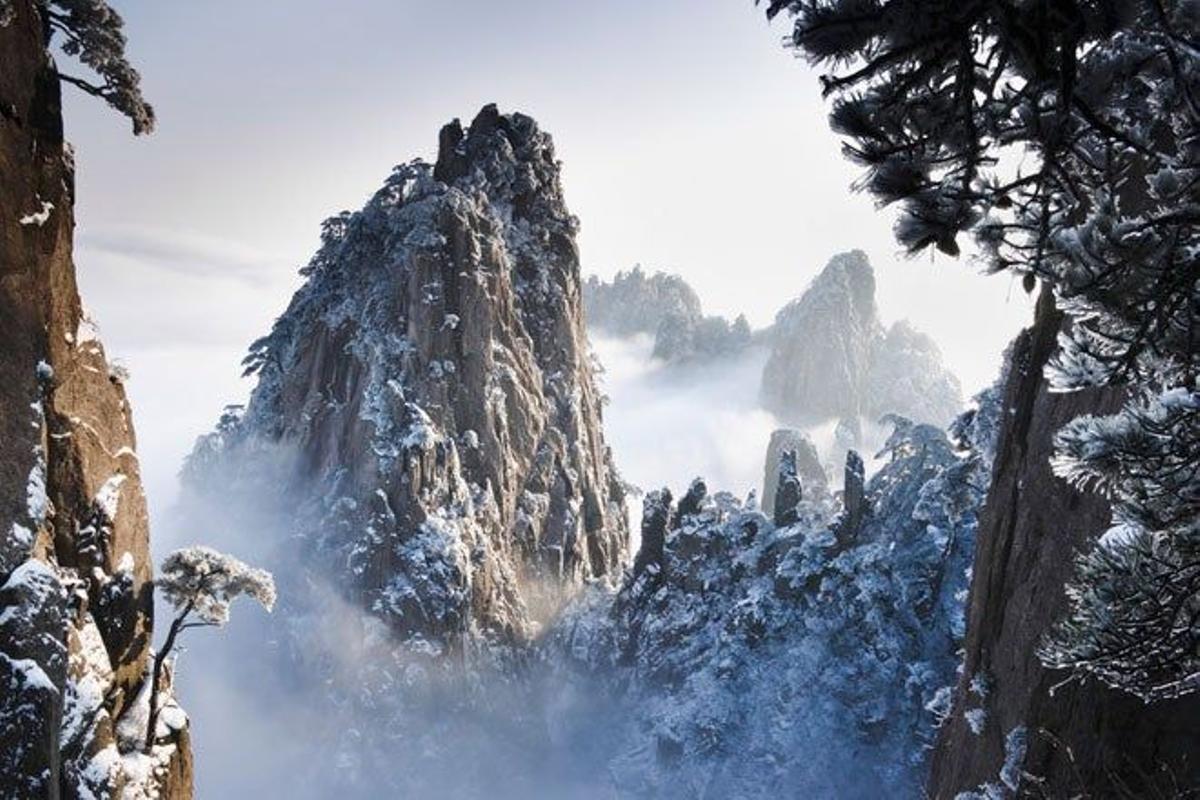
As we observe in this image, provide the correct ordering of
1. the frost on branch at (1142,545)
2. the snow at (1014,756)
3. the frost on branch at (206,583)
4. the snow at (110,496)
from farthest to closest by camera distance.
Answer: the frost on branch at (206,583) → the snow at (110,496) → the snow at (1014,756) → the frost on branch at (1142,545)

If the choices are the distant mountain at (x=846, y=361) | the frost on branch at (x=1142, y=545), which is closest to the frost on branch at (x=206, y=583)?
the frost on branch at (x=1142, y=545)

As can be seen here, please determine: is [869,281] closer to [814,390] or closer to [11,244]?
[814,390]

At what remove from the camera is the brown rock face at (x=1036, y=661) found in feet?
32.5

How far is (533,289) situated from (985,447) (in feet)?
155

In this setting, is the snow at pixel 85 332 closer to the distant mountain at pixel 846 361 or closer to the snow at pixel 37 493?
the snow at pixel 37 493

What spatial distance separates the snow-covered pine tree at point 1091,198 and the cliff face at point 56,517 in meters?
15.0

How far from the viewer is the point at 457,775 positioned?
54969 mm

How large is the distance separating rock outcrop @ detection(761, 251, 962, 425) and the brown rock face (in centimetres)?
11762

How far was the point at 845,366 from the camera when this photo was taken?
132 meters

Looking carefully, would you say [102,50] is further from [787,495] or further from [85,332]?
[787,495]

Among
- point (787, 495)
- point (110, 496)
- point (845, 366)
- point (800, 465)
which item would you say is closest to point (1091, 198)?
point (110, 496)

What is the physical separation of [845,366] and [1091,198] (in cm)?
13213

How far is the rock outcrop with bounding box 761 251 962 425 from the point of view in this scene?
131 meters

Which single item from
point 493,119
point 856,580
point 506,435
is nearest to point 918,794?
point 856,580
